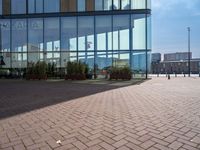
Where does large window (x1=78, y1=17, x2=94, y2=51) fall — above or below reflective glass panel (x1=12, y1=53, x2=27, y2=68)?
above

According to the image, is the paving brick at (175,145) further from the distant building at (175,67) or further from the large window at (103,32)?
the distant building at (175,67)

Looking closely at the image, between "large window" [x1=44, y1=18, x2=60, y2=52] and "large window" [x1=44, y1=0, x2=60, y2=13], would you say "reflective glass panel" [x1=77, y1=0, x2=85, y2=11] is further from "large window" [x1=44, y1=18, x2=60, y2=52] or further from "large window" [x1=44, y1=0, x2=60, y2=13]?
"large window" [x1=44, y1=18, x2=60, y2=52]

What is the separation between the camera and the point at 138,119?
6.16m

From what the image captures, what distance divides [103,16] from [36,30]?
9.56m

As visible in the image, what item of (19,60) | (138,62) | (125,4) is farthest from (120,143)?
(19,60)

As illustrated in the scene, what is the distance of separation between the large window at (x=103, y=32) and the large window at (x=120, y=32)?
2.24 ft

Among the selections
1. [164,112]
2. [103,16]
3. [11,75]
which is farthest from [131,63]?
[164,112]

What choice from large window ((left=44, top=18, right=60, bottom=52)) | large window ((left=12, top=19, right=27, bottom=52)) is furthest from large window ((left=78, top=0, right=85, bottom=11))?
large window ((left=12, top=19, right=27, bottom=52))

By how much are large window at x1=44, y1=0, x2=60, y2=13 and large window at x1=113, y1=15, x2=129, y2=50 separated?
26.9 ft

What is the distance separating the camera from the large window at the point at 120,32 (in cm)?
3136

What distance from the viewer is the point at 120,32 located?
3169 cm

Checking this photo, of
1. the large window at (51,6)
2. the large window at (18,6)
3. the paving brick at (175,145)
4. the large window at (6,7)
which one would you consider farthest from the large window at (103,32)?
the paving brick at (175,145)

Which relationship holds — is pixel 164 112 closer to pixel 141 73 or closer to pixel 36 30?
pixel 141 73

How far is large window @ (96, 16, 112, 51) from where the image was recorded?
31812 millimetres
